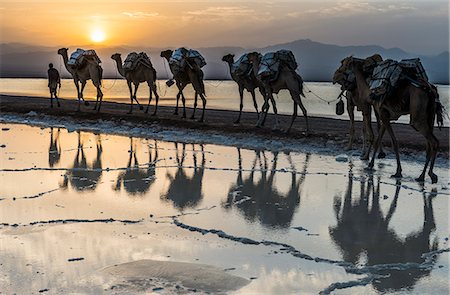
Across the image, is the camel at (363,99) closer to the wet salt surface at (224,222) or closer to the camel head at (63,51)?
the wet salt surface at (224,222)

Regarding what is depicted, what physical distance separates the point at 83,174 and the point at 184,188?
2218 millimetres

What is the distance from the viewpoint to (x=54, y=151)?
48.9ft

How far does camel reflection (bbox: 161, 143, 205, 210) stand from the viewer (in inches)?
380

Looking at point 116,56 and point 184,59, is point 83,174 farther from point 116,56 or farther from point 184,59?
point 116,56

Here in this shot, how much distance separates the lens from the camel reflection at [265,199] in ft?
28.9

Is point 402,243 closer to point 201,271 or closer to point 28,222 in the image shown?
point 201,271

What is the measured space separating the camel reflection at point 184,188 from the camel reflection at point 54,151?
8.41 ft

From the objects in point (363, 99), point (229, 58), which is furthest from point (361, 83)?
point (229, 58)

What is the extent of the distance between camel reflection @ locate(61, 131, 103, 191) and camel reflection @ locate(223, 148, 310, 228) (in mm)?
Answer: 2411

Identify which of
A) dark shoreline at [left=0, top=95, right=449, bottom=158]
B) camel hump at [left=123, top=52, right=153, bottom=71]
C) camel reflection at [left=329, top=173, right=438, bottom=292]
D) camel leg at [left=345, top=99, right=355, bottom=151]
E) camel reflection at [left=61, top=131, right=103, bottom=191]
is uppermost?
camel hump at [left=123, top=52, right=153, bottom=71]

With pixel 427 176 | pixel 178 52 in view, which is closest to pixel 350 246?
pixel 427 176

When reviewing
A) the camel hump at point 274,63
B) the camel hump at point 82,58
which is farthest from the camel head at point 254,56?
the camel hump at point 82,58

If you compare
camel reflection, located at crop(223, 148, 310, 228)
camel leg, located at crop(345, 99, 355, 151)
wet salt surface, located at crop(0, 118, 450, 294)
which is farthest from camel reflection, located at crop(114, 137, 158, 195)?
camel leg, located at crop(345, 99, 355, 151)

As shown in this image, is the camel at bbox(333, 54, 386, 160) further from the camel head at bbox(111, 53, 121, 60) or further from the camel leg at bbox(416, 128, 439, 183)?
the camel head at bbox(111, 53, 121, 60)
